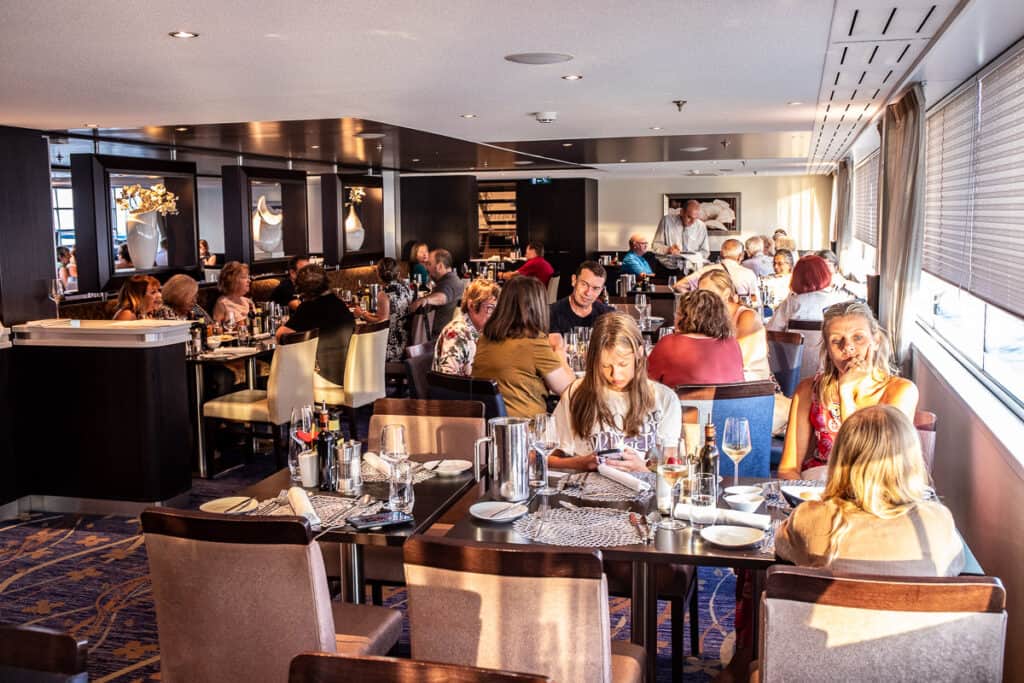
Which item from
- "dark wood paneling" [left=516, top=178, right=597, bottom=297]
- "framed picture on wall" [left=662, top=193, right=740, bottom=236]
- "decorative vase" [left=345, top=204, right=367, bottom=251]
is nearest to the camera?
"decorative vase" [left=345, top=204, right=367, bottom=251]

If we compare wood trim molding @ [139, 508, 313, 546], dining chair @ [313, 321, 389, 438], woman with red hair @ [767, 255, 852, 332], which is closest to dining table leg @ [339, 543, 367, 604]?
wood trim molding @ [139, 508, 313, 546]

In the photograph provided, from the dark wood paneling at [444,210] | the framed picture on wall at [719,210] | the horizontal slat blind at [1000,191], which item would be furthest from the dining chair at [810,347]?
the framed picture on wall at [719,210]

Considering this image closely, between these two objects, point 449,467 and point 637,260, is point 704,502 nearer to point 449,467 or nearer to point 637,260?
point 449,467

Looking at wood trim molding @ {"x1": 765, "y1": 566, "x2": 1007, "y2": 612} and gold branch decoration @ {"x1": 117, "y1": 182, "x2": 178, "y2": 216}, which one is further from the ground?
gold branch decoration @ {"x1": 117, "y1": 182, "x2": 178, "y2": 216}

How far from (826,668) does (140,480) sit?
478 cm

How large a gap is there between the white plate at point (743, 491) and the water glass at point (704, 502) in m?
0.27

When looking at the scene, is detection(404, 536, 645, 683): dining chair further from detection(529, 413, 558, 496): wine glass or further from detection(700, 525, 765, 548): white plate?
detection(529, 413, 558, 496): wine glass

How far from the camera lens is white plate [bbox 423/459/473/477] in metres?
3.49

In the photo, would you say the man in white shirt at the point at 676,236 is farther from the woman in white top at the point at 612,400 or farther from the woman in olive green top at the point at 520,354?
the woman in white top at the point at 612,400

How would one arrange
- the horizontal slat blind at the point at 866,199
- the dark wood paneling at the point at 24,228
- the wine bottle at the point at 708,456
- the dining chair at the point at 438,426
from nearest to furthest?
the wine bottle at the point at 708,456 < the dining chair at the point at 438,426 < the dark wood paneling at the point at 24,228 < the horizontal slat blind at the point at 866,199

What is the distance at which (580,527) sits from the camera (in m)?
2.76

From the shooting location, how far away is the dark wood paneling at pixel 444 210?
58.4 ft

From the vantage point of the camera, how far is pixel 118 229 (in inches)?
362

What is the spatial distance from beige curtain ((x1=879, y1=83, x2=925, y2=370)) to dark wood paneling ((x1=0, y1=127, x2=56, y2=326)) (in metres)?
5.89
